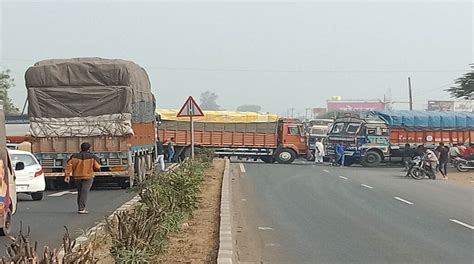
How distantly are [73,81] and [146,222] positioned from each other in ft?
50.9

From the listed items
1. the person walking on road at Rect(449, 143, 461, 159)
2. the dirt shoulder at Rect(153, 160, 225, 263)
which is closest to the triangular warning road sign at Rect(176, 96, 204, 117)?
the dirt shoulder at Rect(153, 160, 225, 263)

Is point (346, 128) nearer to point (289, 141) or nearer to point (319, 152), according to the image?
point (319, 152)

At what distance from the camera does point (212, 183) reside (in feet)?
80.8

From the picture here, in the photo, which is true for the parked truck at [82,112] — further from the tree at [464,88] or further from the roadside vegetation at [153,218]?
the tree at [464,88]

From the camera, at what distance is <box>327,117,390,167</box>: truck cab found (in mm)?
45969

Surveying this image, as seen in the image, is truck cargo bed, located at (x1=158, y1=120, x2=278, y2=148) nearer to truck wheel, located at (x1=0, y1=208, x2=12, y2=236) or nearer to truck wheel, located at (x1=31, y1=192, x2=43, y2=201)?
truck wheel, located at (x1=31, y1=192, x2=43, y2=201)

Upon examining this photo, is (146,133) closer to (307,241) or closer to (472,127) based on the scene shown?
(307,241)

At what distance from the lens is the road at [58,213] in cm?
1329

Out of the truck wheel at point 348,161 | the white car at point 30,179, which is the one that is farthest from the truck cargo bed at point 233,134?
the white car at point 30,179

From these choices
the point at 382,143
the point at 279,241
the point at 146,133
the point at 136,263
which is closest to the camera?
the point at 136,263

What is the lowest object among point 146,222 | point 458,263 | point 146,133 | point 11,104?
point 458,263

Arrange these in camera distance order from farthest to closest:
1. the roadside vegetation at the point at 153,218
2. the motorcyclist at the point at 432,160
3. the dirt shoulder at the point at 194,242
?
the motorcyclist at the point at 432,160 → the dirt shoulder at the point at 194,242 → the roadside vegetation at the point at 153,218

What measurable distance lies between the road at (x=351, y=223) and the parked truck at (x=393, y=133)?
58.1 feet

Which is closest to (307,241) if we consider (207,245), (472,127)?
(207,245)
